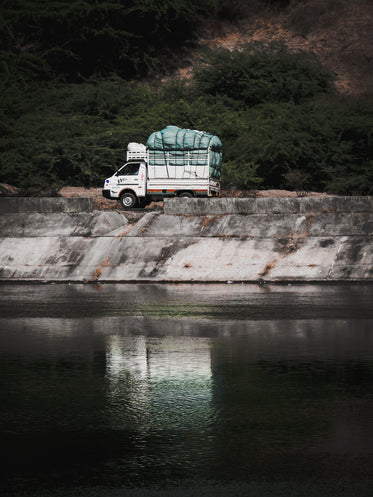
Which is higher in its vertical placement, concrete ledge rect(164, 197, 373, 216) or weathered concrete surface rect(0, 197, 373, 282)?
Result: concrete ledge rect(164, 197, 373, 216)

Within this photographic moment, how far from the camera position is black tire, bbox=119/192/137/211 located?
86.7 ft

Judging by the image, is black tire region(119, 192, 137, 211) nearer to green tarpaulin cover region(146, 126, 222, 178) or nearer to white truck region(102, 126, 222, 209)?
white truck region(102, 126, 222, 209)

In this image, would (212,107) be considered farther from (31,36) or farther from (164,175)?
(31,36)

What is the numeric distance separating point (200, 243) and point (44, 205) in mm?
5193

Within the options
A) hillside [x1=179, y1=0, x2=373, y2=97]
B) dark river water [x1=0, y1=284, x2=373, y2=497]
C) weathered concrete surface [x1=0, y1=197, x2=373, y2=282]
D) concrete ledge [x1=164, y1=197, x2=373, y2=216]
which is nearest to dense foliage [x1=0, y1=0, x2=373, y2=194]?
hillside [x1=179, y1=0, x2=373, y2=97]

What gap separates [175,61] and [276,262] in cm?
3879

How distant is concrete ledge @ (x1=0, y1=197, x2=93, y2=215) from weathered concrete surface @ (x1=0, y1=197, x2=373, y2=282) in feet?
1.14

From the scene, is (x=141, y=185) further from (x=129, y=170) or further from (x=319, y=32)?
(x=319, y=32)

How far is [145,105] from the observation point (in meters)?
38.6

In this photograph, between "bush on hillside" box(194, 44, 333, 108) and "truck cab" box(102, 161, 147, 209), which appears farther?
"bush on hillside" box(194, 44, 333, 108)


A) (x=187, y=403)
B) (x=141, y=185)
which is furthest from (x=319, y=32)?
(x=187, y=403)

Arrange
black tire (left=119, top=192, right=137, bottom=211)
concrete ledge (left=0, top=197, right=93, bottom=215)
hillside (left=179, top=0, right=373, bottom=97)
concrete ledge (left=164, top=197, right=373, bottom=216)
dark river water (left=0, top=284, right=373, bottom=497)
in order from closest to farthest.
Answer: dark river water (left=0, top=284, right=373, bottom=497), concrete ledge (left=164, top=197, right=373, bottom=216), concrete ledge (left=0, top=197, right=93, bottom=215), black tire (left=119, top=192, right=137, bottom=211), hillside (left=179, top=0, right=373, bottom=97)

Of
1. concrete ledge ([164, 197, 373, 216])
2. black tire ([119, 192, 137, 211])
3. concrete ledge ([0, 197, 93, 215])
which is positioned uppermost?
black tire ([119, 192, 137, 211])

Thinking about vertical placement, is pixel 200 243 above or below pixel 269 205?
below
